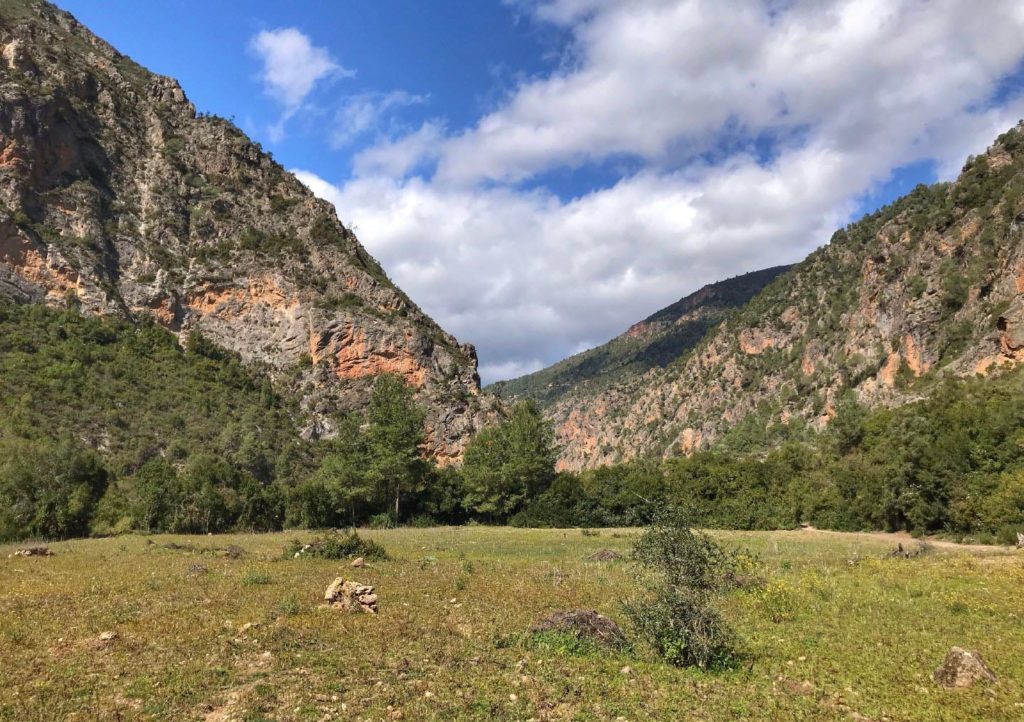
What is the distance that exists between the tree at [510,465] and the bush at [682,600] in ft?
170

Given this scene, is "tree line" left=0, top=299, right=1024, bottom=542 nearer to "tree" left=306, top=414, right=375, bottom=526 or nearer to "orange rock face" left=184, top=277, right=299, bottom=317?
"tree" left=306, top=414, right=375, bottom=526

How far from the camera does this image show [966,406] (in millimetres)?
49469

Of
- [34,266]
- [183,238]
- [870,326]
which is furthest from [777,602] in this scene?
[870,326]

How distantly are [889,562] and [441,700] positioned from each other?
73.2 feet

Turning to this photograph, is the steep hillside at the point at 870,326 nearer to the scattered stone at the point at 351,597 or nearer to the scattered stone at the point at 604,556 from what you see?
the scattered stone at the point at 604,556

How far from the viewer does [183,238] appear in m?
103

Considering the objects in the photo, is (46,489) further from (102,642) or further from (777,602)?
(777,602)

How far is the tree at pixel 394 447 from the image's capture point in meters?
58.9

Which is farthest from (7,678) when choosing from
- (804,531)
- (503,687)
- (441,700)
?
(804,531)

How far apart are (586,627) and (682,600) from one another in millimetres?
2595

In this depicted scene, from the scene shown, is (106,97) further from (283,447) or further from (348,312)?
(283,447)

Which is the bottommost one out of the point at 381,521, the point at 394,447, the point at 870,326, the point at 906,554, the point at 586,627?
the point at 906,554

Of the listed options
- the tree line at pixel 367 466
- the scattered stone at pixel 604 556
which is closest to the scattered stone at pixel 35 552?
the tree line at pixel 367 466

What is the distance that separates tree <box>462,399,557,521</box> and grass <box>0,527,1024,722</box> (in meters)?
41.8
